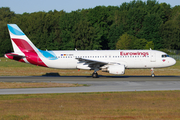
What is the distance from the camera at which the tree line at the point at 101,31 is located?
93562mm

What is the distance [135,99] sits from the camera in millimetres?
18891

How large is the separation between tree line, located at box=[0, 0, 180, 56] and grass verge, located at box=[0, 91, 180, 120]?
224ft

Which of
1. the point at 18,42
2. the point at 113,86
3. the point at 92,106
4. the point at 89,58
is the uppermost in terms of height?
the point at 18,42

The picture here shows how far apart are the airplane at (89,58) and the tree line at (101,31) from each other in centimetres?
5109

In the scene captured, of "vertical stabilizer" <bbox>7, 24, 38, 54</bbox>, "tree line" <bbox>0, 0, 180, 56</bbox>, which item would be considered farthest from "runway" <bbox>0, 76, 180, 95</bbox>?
"tree line" <bbox>0, 0, 180, 56</bbox>

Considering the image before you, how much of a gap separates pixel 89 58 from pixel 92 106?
19.6 m

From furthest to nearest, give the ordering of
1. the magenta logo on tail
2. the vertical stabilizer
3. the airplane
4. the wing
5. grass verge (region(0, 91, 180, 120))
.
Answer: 1. the vertical stabilizer
2. the magenta logo on tail
3. the airplane
4. the wing
5. grass verge (region(0, 91, 180, 120))

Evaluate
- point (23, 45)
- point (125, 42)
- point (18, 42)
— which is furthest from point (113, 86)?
point (125, 42)

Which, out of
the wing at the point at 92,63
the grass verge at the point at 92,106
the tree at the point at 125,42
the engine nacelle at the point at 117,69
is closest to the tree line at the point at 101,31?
the tree at the point at 125,42

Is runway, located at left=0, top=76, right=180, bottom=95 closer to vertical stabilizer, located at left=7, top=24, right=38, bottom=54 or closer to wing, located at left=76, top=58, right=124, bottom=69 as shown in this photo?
wing, located at left=76, top=58, right=124, bottom=69

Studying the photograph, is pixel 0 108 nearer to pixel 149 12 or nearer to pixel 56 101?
pixel 56 101

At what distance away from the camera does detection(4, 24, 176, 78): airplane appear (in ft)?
116

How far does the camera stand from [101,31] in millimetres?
99625

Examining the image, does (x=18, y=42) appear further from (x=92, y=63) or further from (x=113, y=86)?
(x=113, y=86)
